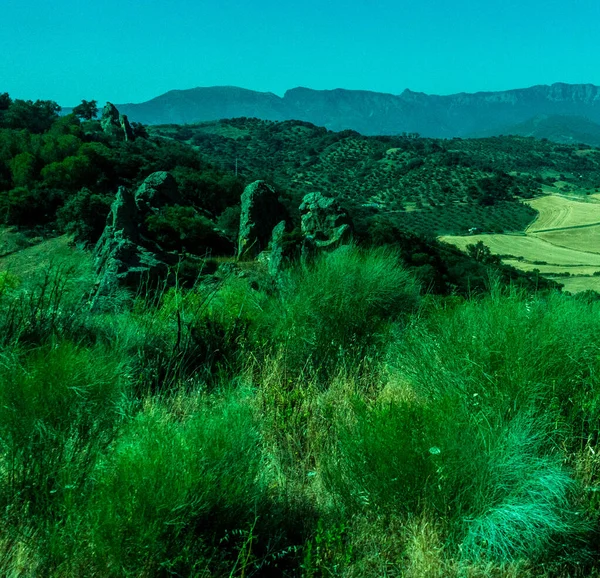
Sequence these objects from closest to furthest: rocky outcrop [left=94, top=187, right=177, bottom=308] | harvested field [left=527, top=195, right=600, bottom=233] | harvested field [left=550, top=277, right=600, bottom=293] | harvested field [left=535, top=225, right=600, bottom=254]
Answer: rocky outcrop [left=94, top=187, right=177, bottom=308], harvested field [left=550, top=277, right=600, bottom=293], harvested field [left=535, top=225, right=600, bottom=254], harvested field [left=527, top=195, right=600, bottom=233]

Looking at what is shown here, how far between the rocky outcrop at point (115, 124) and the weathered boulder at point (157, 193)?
2880cm

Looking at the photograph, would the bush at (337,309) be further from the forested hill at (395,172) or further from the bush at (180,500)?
the forested hill at (395,172)

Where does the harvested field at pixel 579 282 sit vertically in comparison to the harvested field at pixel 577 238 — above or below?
above

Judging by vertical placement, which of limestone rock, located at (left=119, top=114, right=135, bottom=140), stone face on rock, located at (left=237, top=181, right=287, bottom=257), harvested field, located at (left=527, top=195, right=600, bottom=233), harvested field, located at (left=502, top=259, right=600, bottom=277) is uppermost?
limestone rock, located at (left=119, top=114, right=135, bottom=140)

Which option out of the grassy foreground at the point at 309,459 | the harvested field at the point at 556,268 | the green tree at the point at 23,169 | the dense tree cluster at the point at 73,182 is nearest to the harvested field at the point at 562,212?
the harvested field at the point at 556,268

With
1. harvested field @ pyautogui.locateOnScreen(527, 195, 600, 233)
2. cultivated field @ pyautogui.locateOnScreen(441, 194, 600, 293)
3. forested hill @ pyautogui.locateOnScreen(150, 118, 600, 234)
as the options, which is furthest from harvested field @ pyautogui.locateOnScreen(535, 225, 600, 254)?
forested hill @ pyautogui.locateOnScreen(150, 118, 600, 234)

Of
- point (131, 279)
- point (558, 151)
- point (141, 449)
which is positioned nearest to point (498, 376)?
point (141, 449)

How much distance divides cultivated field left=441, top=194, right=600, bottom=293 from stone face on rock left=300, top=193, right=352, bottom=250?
1354 inches

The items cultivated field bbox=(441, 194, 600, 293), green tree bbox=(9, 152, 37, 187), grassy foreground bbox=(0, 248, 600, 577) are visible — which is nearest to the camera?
A: grassy foreground bbox=(0, 248, 600, 577)

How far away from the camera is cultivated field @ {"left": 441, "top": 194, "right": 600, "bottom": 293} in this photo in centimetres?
5412

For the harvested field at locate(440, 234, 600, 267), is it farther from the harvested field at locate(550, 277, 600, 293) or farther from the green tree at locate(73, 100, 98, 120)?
the green tree at locate(73, 100, 98, 120)

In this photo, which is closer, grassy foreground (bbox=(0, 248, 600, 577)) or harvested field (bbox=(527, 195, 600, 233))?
grassy foreground (bbox=(0, 248, 600, 577))

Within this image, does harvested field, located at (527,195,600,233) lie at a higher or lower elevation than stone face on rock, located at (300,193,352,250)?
lower

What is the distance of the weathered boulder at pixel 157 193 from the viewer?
19.7m
